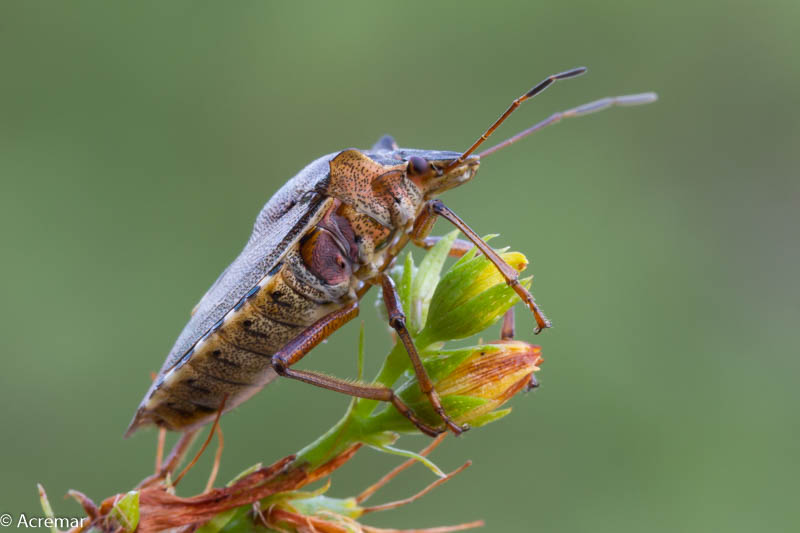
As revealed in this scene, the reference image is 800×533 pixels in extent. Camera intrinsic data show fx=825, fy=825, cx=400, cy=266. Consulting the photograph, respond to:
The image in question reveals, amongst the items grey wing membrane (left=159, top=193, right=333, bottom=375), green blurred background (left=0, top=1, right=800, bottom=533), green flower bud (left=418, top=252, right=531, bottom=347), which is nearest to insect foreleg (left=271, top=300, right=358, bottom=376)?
grey wing membrane (left=159, top=193, right=333, bottom=375)

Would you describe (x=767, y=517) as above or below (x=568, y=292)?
below

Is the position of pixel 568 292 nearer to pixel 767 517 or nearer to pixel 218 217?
pixel 767 517

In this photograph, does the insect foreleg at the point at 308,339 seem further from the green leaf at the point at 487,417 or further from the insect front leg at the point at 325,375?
the green leaf at the point at 487,417

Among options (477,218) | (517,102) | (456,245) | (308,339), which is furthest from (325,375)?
(477,218)

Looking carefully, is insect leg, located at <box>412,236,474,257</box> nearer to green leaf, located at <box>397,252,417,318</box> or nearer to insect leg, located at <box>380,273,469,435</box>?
green leaf, located at <box>397,252,417,318</box>

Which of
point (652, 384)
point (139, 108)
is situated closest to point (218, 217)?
point (139, 108)

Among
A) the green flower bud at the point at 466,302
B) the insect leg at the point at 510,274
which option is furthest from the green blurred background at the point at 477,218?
the green flower bud at the point at 466,302
